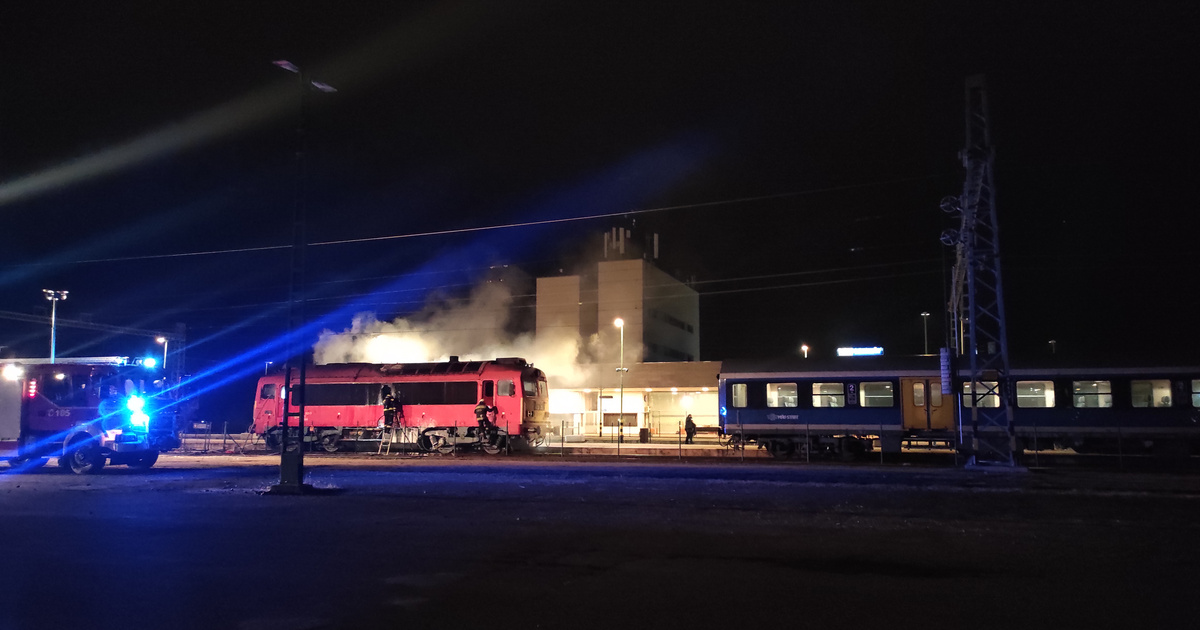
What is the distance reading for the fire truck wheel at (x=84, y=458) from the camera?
72.2 ft

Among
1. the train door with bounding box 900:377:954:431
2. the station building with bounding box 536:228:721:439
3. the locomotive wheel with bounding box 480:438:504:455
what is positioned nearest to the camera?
the train door with bounding box 900:377:954:431

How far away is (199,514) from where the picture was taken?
42.5ft

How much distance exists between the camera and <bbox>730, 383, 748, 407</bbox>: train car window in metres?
28.7

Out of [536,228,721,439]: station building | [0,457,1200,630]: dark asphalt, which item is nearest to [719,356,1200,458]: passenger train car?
[0,457,1200,630]: dark asphalt

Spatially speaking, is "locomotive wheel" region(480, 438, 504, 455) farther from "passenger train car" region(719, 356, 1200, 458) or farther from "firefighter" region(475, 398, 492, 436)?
"passenger train car" region(719, 356, 1200, 458)

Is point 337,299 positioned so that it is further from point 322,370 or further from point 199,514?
point 199,514

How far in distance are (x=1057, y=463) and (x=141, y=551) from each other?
83.7 feet

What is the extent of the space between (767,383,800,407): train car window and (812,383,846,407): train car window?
2.15ft

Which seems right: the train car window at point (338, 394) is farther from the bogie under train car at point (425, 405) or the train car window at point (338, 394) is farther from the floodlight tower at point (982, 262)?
the floodlight tower at point (982, 262)

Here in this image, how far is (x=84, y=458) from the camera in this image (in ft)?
72.9

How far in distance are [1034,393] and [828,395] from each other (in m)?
6.63

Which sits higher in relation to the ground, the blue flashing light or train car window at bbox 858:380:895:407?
train car window at bbox 858:380:895:407

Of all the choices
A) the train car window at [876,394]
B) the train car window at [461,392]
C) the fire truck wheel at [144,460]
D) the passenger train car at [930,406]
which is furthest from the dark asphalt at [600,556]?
the train car window at [461,392]

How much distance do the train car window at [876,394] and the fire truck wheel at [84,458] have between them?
23.9 metres
